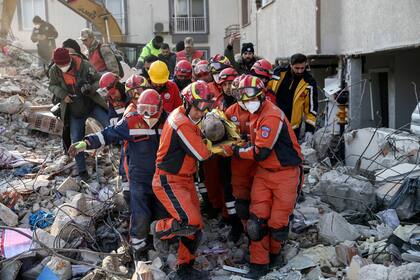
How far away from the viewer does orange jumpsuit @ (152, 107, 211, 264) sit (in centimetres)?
430

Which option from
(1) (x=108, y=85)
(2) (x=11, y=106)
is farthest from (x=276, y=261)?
(2) (x=11, y=106)

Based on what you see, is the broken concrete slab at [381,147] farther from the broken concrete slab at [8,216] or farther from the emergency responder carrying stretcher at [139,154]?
the broken concrete slab at [8,216]

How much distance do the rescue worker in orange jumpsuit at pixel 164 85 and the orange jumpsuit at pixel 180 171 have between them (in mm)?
1141

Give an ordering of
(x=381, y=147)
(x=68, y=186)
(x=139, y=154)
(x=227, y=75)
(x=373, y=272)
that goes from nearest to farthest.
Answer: (x=373, y=272), (x=139, y=154), (x=227, y=75), (x=68, y=186), (x=381, y=147)

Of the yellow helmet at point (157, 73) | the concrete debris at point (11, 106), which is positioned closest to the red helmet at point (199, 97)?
the yellow helmet at point (157, 73)

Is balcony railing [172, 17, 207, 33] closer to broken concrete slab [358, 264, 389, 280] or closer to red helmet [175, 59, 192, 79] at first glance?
red helmet [175, 59, 192, 79]

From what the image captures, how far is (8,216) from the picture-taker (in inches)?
223

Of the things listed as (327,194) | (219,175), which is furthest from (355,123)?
(219,175)

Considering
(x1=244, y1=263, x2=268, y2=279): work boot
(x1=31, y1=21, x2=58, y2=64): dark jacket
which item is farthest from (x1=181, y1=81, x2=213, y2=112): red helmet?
(x1=31, y1=21, x2=58, y2=64): dark jacket

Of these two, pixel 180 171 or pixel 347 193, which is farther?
pixel 347 193

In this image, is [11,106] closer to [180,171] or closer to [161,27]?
[180,171]

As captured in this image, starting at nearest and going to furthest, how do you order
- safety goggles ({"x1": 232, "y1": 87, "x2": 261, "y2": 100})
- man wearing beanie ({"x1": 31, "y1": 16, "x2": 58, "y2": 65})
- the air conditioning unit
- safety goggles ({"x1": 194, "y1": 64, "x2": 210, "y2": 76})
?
1. safety goggles ({"x1": 232, "y1": 87, "x2": 261, "y2": 100})
2. safety goggles ({"x1": 194, "y1": 64, "x2": 210, "y2": 76})
3. man wearing beanie ({"x1": 31, "y1": 16, "x2": 58, "y2": 65})
4. the air conditioning unit

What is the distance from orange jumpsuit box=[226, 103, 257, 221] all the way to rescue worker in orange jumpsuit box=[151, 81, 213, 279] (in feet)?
1.79

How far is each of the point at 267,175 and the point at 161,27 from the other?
73.1 feet
